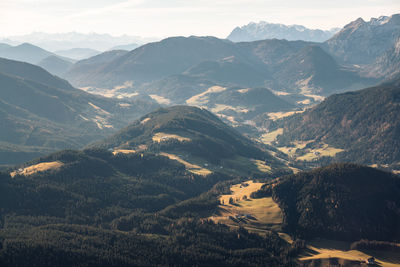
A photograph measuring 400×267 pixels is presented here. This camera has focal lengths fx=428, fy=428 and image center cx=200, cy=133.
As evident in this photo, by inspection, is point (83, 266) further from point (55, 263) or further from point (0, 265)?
point (0, 265)

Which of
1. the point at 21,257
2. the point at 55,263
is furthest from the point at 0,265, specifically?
the point at 55,263

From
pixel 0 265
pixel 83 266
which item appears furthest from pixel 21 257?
pixel 83 266

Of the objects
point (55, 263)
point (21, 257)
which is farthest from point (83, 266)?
point (21, 257)

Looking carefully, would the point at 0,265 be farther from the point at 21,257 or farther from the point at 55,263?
the point at 55,263

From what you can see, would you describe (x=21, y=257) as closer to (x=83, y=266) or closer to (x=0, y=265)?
(x=0, y=265)
